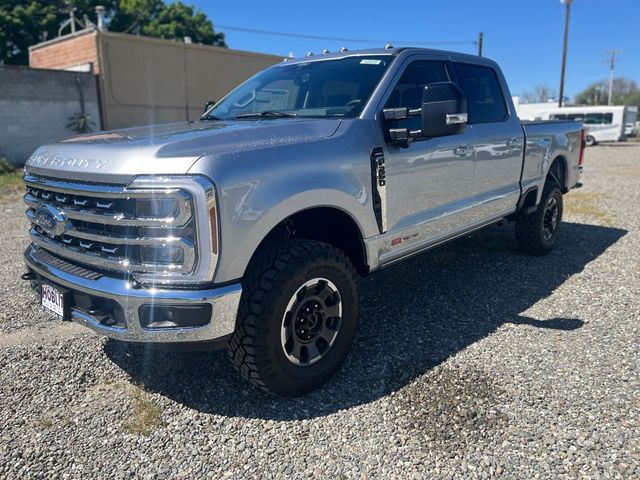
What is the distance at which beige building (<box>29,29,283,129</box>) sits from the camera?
57.3 ft

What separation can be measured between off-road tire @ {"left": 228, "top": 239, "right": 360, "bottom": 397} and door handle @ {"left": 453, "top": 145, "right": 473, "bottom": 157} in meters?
1.53

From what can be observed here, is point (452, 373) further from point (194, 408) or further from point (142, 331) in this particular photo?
point (142, 331)

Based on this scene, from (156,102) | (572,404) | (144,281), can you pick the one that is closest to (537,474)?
(572,404)

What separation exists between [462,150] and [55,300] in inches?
120

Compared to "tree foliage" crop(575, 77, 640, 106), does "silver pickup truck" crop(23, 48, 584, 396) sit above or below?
below

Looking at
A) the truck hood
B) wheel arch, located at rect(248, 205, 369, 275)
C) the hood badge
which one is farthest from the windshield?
the hood badge

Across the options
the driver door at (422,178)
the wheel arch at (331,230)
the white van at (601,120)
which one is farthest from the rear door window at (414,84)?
the white van at (601,120)

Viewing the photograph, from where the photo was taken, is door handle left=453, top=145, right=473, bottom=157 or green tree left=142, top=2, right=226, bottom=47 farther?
green tree left=142, top=2, right=226, bottom=47

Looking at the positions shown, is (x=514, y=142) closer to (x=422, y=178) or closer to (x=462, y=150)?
(x=462, y=150)

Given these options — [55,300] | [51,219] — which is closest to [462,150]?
[51,219]

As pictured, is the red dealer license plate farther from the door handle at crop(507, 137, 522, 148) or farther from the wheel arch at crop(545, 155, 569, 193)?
the wheel arch at crop(545, 155, 569, 193)

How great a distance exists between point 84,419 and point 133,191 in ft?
4.42

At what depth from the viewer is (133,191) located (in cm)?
248

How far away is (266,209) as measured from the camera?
8.82 ft
